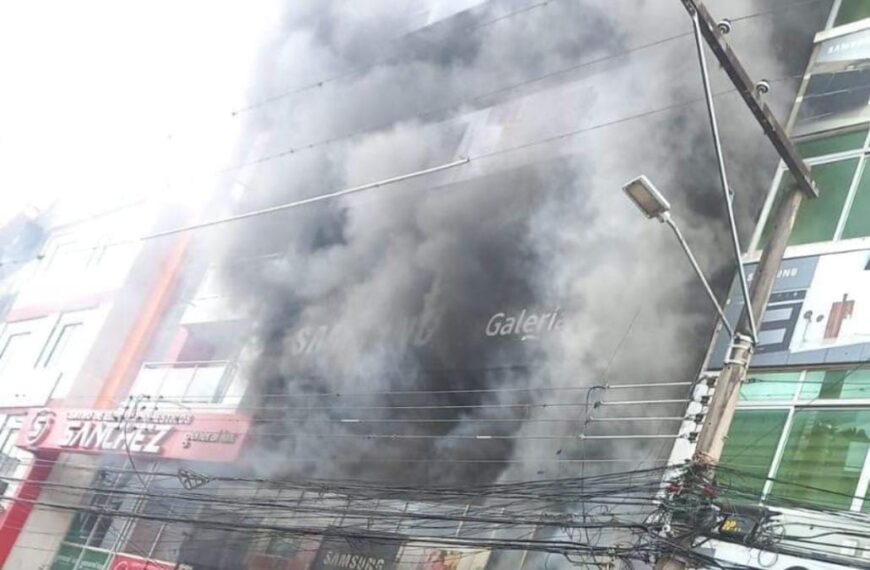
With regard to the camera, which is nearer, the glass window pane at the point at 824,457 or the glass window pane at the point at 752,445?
the glass window pane at the point at 824,457

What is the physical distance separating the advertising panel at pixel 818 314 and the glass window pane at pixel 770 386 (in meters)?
0.10

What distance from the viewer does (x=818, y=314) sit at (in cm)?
656

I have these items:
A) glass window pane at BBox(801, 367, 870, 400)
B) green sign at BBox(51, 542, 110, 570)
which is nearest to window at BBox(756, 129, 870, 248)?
glass window pane at BBox(801, 367, 870, 400)

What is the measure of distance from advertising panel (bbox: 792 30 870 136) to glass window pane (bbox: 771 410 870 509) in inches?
112

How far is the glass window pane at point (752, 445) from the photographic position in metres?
6.20

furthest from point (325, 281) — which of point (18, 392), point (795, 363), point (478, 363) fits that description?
point (18, 392)

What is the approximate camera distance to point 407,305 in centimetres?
1089

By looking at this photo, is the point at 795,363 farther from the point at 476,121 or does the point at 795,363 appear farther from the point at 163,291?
the point at 163,291

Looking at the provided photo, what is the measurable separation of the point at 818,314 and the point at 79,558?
11.9 metres

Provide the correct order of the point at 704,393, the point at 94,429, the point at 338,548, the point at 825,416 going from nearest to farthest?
the point at 825,416
the point at 704,393
the point at 338,548
the point at 94,429

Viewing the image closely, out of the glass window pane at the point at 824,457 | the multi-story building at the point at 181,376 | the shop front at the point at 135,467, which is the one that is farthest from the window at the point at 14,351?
the glass window pane at the point at 824,457

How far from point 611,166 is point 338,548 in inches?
212

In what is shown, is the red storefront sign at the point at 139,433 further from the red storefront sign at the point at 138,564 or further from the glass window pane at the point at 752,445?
the glass window pane at the point at 752,445

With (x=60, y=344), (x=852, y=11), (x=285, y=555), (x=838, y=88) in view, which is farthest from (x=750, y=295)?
(x=60, y=344)
